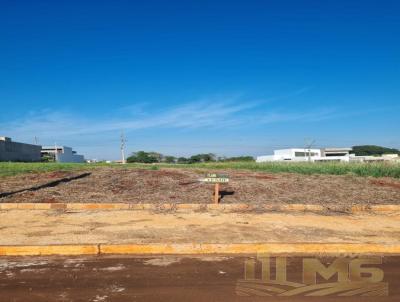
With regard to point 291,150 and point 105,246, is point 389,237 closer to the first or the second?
point 105,246

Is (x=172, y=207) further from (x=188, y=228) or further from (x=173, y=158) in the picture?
(x=173, y=158)

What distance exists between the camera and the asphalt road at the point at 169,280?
13.3 ft

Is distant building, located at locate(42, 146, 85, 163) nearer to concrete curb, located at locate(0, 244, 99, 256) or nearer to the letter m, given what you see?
concrete curb, located at locate(0, 244, 99, 256)

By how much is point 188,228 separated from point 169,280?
8.72 feet

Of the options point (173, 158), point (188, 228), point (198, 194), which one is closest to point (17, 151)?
point (173, 158)

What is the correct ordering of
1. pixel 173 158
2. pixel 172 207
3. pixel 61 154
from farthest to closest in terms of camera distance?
pixel 173 158
pixel 61 154
pixel 172 207

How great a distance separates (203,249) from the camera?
5.89 m

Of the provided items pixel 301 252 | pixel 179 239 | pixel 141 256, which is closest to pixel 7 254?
pixel 141 256

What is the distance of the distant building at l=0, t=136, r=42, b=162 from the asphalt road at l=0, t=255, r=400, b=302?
244ft

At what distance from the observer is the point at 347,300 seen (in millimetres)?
4004

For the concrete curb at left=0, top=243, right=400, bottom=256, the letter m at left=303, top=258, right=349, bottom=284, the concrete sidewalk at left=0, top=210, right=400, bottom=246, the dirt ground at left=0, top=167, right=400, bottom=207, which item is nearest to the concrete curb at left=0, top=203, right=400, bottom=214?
the concrete sidewalk at left=0, top=210, right=400, bottom=246

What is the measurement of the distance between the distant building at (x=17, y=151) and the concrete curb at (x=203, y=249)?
73464mm

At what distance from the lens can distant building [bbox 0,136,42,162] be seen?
7075 centimetres

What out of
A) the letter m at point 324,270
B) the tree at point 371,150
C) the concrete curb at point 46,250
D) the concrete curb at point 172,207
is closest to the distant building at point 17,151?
the concrete curb at point 172,207
